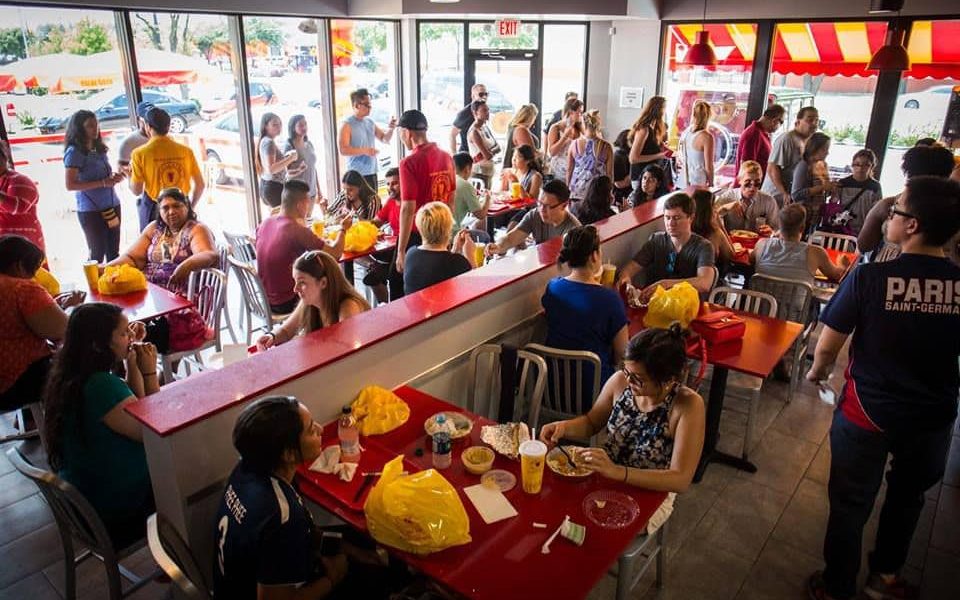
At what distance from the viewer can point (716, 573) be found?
9.94ft

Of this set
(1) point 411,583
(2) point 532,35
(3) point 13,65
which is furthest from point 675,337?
(2) point 532,35

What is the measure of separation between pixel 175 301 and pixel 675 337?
2.89 meters

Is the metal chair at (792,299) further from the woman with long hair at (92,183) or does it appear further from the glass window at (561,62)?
the glass window at (561,62)

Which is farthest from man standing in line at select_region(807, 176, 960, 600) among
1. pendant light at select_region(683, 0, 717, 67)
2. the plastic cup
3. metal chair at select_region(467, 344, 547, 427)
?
pendant light at select_region(683, 0, 717, 67)

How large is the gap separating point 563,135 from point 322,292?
5226 millimetres

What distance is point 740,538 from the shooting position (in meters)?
3.26

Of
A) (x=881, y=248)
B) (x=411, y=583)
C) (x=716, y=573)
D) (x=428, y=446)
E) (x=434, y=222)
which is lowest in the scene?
(x=716, y=573)

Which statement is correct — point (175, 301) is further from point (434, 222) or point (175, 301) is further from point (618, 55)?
point (618, 55)

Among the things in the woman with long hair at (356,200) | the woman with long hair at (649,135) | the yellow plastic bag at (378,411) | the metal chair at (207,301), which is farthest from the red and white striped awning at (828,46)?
the yellow plastic bag at (378,411)

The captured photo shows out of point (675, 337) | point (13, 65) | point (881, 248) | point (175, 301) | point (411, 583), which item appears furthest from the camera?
point (13, 65)

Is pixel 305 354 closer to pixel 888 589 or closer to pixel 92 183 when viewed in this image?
pixel 888 589

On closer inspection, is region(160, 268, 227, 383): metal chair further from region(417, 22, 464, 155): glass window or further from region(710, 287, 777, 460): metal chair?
region(417, 22, 464, 155): glass window

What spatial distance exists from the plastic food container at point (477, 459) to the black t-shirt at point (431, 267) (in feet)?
5.22

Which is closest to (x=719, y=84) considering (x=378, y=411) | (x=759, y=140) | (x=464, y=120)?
(x=759, y=140)
